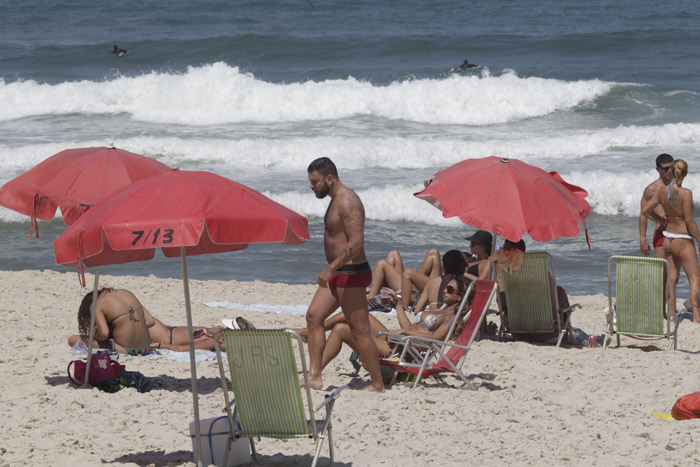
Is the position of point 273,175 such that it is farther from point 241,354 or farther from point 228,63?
point 241,354

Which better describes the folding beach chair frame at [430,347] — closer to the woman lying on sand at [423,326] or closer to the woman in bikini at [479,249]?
the woman lying on sand at [423,326]

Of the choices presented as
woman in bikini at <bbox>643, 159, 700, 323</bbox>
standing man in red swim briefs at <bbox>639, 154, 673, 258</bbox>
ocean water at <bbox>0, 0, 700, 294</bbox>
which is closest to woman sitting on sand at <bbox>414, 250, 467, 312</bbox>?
standing man in red swim briefs at <bbox>639, 154, 673, 258</bbox>

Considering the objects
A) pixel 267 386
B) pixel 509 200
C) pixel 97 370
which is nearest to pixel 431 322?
pixel 509 200

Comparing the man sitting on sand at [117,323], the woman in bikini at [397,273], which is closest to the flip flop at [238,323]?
the man sitting on sand at [117,323]

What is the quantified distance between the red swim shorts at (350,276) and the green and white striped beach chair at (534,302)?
2.30 m

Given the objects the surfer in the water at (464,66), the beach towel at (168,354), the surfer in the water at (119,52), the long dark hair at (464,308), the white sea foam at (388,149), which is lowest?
the beach towel at (168,354)

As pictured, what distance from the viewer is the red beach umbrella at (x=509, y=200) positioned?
21.6 feet

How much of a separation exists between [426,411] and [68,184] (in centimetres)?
266

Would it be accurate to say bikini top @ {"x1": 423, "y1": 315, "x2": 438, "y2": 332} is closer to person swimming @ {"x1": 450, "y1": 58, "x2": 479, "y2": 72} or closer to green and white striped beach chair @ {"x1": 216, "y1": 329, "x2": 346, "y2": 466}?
green and white striped beach chair @ {"x1": 216, "y1": 329, "x2": 346, "y2": 466}

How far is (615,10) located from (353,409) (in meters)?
31.8

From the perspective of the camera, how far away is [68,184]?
589 cm

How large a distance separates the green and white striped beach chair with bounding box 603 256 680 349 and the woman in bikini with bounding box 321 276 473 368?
50.7 inches

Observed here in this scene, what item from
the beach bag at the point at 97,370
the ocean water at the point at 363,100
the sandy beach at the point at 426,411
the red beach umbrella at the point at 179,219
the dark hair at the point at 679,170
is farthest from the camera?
the ocean water at the point at 363,100

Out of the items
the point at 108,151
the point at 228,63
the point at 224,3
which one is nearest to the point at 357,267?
the point at 108,151
